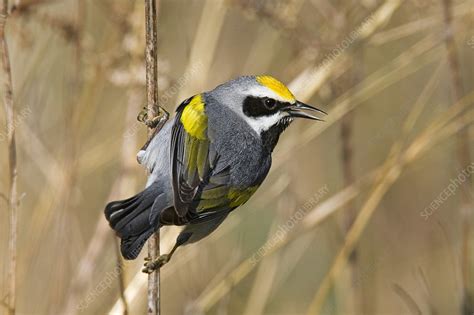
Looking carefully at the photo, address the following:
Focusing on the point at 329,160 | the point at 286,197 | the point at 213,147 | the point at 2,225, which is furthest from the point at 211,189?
the point at 329,160

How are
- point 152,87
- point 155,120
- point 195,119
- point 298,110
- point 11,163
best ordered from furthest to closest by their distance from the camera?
point 298,110 < point 195,119 < point 155,120 < point 152,87 < point 11,163

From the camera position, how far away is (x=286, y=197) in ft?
14.1

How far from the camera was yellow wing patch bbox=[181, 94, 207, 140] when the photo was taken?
365 cm

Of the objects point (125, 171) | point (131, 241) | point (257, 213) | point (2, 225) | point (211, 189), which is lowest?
point (131, 241)

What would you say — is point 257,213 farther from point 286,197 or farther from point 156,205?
point 156,205

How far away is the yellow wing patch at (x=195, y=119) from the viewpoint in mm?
3650

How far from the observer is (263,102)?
3.89 metres

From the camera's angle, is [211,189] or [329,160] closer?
[211,189]

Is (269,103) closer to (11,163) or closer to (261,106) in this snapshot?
(261,106)

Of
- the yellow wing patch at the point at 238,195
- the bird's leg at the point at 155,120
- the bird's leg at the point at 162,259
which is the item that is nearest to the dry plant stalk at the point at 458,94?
the yellow wing patch at the point at 238,195

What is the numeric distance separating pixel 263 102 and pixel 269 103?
0.04 m

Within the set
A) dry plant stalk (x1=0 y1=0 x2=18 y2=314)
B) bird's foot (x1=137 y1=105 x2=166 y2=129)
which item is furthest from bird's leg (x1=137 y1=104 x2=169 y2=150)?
dry plant stalk (x1=0 y1=0 x2=18 y2=314)

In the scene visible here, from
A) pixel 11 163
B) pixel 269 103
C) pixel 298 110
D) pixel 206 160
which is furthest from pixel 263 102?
pixel 11 163

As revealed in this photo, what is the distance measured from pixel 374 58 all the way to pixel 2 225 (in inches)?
150
